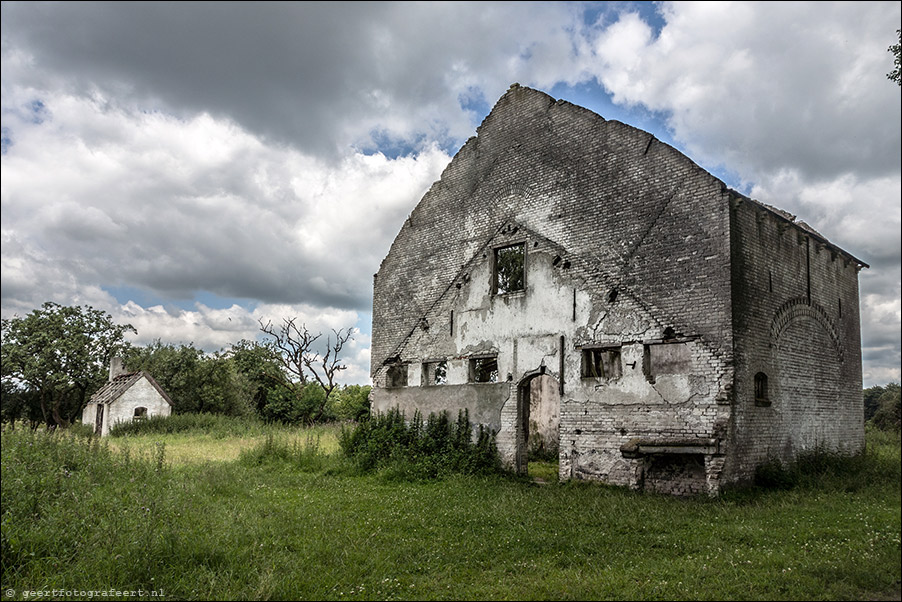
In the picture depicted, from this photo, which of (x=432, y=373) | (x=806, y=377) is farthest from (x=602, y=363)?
(x=432, y=373)

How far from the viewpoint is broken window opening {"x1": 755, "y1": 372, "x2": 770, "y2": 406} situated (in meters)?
12.4

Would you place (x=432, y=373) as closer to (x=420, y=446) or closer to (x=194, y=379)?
(x=420, y=446)

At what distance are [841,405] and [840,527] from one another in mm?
7325

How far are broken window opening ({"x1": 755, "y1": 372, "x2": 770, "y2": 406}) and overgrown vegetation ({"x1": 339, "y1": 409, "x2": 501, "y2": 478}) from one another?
595cm

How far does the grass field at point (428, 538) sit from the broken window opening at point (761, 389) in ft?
5.28

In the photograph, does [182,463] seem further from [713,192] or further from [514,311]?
[713,192]

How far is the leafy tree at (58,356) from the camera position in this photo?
32.6 meters

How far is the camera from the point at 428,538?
8.84 metres

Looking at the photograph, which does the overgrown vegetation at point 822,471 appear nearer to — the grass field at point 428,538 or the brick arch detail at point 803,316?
the grass field at point 428,538

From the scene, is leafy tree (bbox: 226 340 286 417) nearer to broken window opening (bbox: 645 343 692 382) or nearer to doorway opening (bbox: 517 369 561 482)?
doorway opening (bbox: 517 369 561 482)

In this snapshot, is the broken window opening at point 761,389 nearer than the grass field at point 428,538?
No

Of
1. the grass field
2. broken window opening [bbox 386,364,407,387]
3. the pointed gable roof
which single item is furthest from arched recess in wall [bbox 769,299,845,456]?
the pointed gable roof

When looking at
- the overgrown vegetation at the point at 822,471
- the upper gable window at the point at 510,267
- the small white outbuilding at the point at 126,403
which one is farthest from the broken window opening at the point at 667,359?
the small white outbuilding at the point at 126,403

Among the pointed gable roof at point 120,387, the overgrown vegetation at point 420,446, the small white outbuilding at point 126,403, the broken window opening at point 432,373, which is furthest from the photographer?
the pointed gable roof at point 120,387
